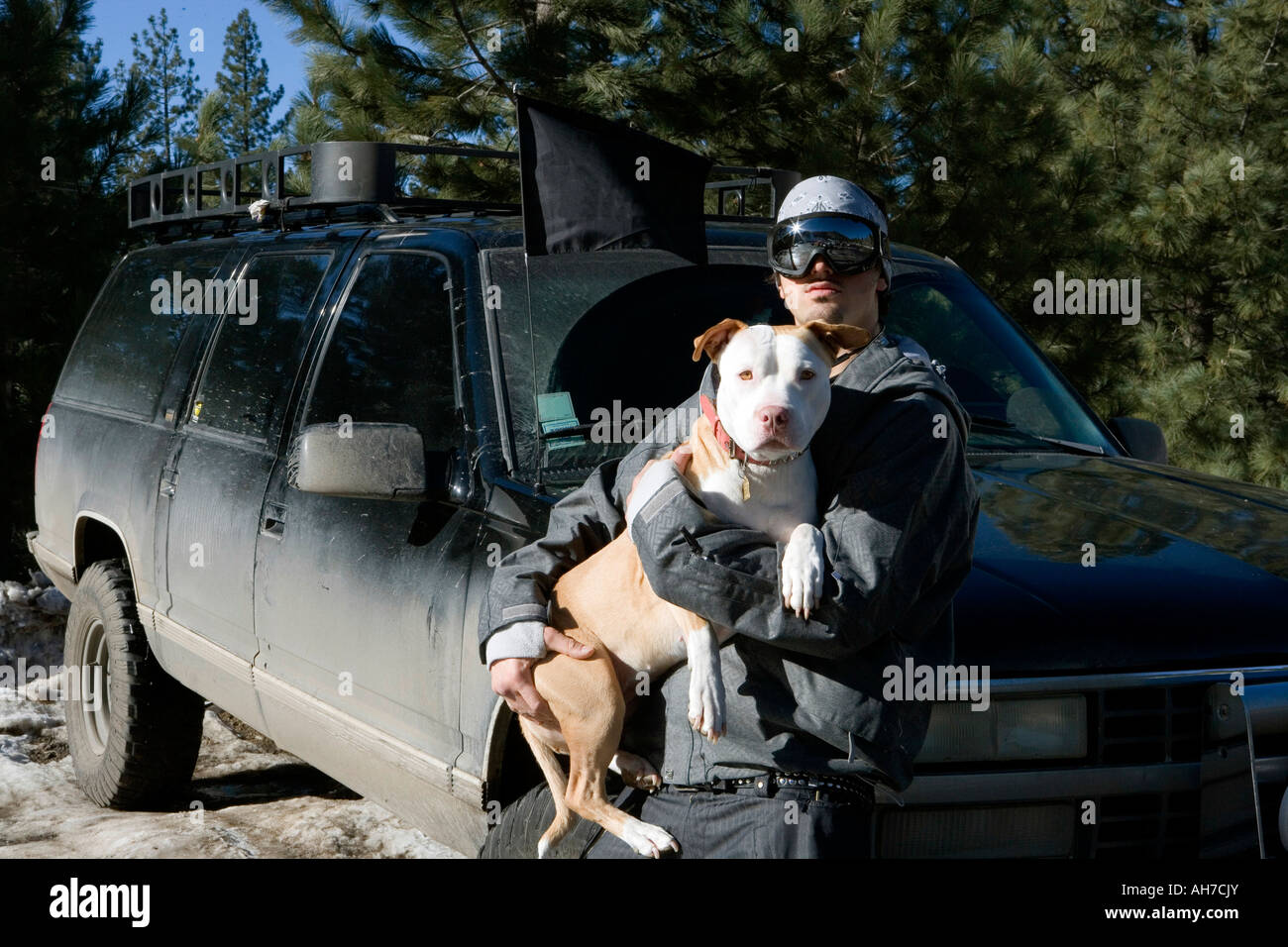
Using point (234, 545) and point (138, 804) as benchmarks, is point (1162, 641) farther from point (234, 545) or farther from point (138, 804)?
point (138, 804)

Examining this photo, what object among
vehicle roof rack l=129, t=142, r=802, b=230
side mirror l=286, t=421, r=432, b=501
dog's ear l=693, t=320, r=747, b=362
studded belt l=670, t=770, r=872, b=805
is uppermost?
vehicle roof rack l=129, t=142, r=802, b=230

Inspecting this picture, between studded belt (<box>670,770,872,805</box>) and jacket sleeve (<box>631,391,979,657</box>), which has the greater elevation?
jacket sleeve (<box>631,391,979,657</box>)

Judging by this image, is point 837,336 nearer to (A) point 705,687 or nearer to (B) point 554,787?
(A) point 705,687

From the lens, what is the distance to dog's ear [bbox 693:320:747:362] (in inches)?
98.3

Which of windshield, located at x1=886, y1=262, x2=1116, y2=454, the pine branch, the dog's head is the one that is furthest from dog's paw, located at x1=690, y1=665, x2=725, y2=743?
the pine branch

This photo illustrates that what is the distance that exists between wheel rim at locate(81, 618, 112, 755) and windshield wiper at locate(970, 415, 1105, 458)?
3.54 m

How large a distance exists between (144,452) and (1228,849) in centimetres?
394

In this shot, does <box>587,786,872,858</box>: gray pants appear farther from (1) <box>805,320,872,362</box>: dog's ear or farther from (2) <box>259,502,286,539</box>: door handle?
(2) <box>259,502,286,539</box>: door handle

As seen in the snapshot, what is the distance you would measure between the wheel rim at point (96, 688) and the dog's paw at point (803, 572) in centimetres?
396

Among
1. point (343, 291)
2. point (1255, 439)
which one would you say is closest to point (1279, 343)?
point (1255, 439)

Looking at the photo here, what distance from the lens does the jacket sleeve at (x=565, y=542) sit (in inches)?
105

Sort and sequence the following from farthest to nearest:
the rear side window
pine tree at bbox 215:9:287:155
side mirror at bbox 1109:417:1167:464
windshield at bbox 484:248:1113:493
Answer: pine tree at bbox 215:9:287:155
the rear side window
side mirror at bbox 1109:417:1167:464
windshield at bbox 484:248:1113:493
